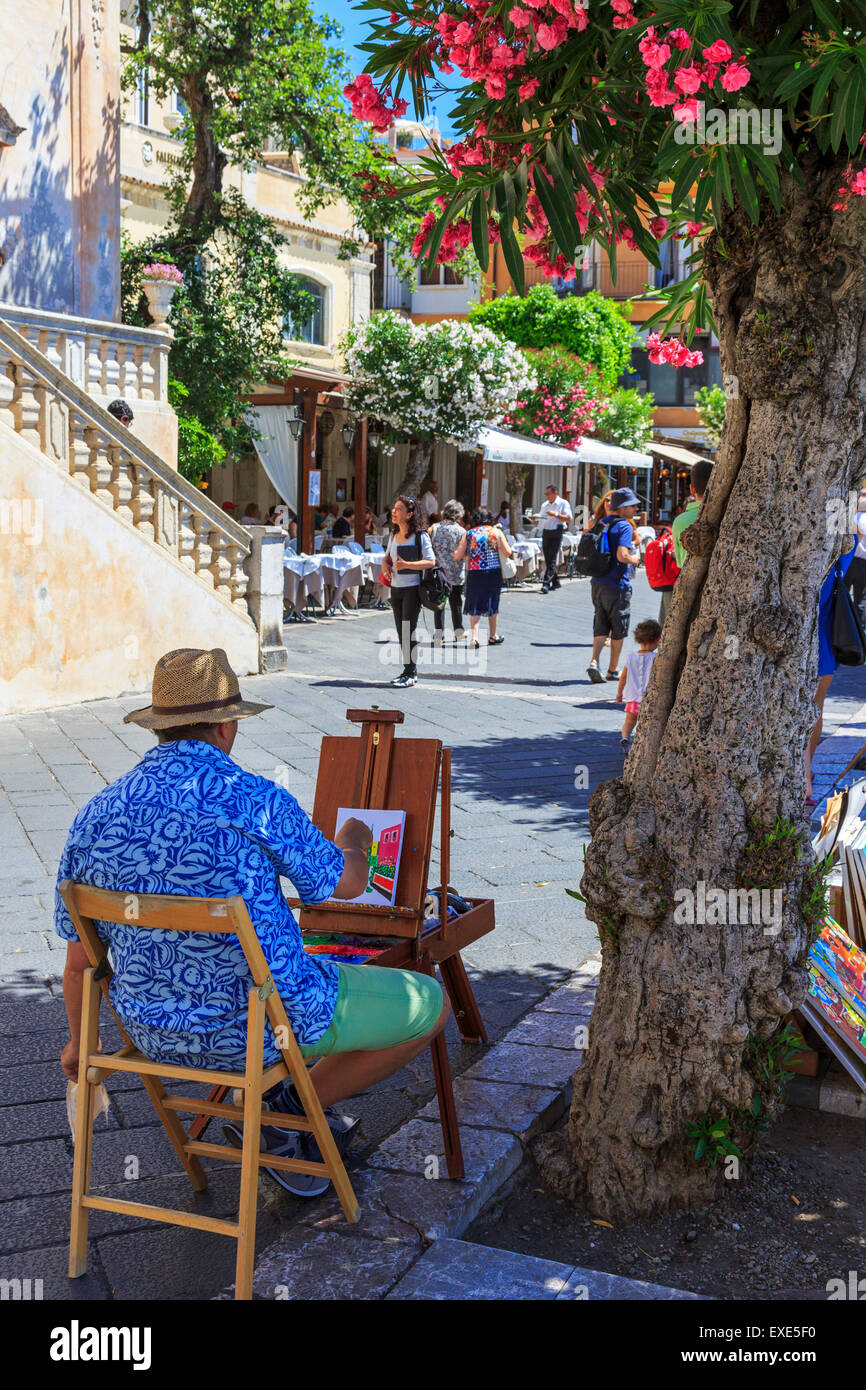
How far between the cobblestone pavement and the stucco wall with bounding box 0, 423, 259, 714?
284 millimetres

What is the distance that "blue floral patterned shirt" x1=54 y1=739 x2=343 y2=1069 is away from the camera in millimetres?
2818

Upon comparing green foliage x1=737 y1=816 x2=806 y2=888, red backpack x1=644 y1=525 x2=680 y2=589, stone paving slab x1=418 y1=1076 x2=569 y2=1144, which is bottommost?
stone paving slab x1=418 y1=1076 x2=569 y2=1144

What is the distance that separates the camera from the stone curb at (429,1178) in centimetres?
284

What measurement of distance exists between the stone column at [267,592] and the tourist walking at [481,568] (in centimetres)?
237

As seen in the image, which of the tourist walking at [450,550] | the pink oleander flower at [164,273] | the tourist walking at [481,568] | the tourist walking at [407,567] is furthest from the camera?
the pink oleander flower at [164,273]

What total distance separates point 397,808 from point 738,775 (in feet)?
3.27

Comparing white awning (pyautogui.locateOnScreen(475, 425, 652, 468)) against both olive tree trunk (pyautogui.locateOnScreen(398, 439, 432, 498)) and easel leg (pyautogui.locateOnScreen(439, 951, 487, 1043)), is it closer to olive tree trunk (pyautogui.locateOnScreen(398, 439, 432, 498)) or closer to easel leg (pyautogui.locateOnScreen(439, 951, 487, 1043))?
olive tree trunk (pyautogui.locateOnScreen(398, 439, 432, 498))

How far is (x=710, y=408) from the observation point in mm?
40156

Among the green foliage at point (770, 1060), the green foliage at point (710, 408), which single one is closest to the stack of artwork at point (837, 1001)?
the green foliage at point (770, 1060)

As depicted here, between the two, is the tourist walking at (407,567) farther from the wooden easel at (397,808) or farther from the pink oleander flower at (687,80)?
Answer: the pink oleander flower at (687,80)

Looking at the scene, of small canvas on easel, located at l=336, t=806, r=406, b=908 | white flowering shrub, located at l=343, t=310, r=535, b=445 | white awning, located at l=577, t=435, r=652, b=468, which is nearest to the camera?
small canvas on easel, located at l=336, t=806, r=406, b=908

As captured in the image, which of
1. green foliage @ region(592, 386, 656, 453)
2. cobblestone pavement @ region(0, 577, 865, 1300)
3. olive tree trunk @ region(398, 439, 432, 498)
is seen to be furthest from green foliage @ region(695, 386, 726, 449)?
cobblestone pavement @ region(0, 577, 865, 1300)

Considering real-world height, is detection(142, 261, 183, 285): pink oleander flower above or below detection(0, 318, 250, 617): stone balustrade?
above
